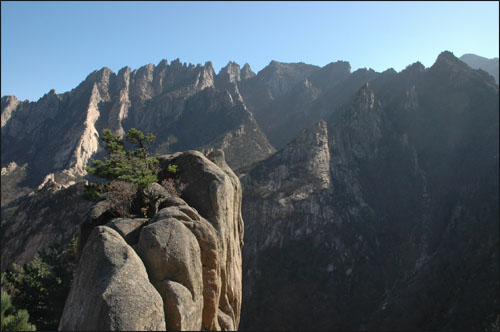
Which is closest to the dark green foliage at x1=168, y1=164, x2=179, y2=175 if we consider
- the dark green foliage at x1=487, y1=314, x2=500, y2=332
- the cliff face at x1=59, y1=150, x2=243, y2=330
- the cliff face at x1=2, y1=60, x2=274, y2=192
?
the cliff face at x1=59, y1=150, x2=243, y2=330

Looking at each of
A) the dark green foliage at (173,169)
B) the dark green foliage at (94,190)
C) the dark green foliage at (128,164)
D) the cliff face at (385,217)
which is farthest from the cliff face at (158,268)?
the cliff face at (385,217)

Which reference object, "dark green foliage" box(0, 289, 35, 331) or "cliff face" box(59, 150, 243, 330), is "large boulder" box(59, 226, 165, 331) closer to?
"cliff face" box(59, 150, 243, 330)

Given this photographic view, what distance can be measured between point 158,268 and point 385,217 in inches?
2988

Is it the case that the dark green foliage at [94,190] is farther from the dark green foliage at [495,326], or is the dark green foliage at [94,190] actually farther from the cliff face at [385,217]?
the cliff face at [385,217]

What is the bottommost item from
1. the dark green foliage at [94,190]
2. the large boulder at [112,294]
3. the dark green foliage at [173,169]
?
the large boulder at [112,294]

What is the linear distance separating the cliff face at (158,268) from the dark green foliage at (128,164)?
1.57 metres

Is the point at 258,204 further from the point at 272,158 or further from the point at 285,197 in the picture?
the point at 272,158

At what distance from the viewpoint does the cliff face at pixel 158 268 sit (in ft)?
30.4

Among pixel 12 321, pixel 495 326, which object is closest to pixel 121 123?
pixel 495 326

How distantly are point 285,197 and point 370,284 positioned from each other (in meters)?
24.2

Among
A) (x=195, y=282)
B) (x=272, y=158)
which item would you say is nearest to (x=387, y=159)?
(x=272, y=158)

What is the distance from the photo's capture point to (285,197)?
7575 centimetres

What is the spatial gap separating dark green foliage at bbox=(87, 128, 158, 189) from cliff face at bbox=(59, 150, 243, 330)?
1.57 m

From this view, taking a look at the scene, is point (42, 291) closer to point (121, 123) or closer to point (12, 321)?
point (12, 321)
